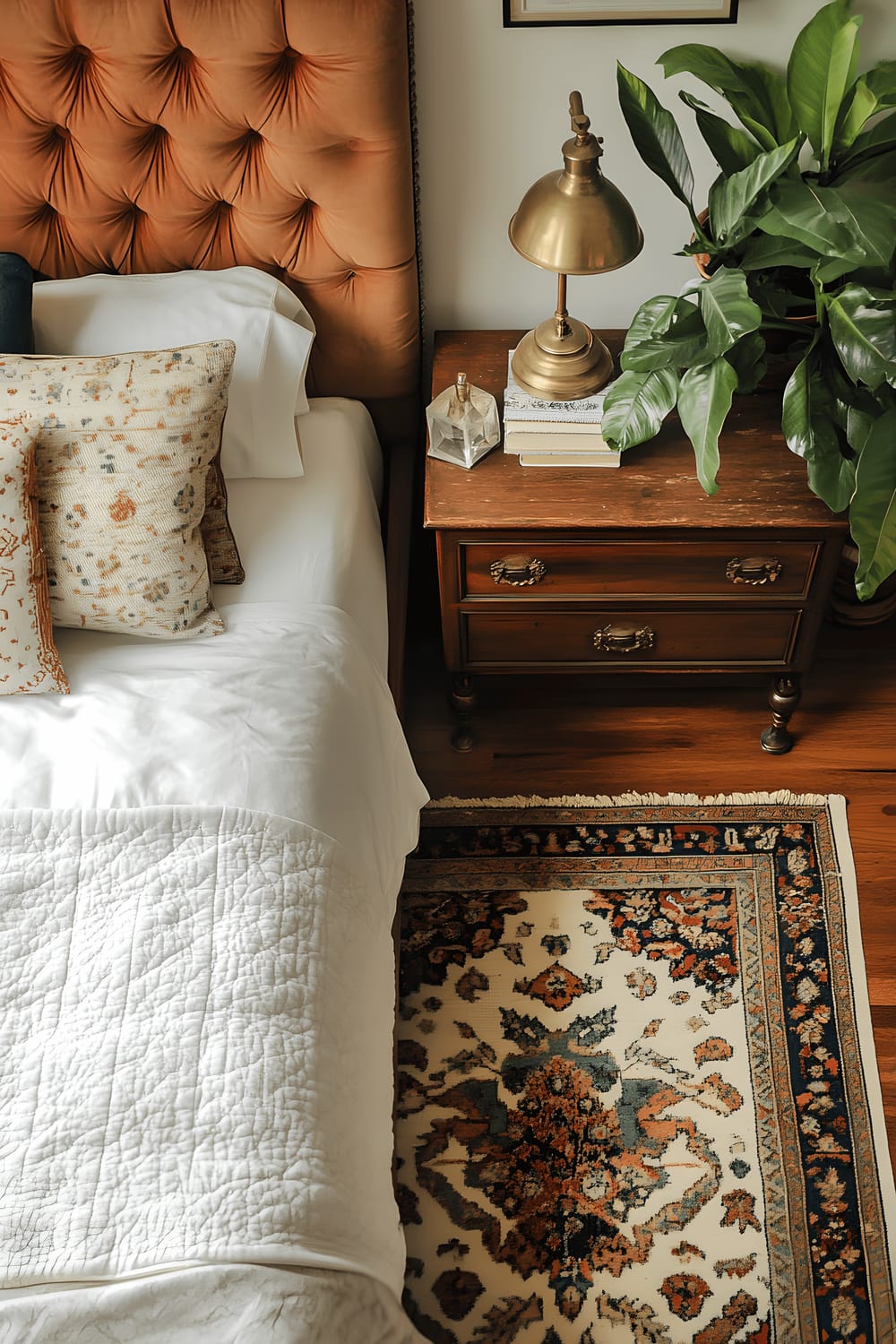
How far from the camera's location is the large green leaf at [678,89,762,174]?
1.39m

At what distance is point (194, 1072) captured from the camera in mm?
1074

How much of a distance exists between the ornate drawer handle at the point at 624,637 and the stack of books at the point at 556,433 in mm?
275

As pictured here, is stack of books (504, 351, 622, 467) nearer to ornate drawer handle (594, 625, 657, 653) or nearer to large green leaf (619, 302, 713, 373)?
large green leaf (619, 302, 713, 373)

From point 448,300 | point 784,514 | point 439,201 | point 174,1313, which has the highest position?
point 439,201

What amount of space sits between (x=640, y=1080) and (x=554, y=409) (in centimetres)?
96

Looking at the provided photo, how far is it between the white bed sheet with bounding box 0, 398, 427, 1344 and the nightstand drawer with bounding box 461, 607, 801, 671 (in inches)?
9.0

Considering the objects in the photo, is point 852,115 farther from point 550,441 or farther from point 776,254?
point 550,441

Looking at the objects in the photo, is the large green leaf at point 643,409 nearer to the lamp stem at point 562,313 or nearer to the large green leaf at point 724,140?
the lamp stem at point 562,313

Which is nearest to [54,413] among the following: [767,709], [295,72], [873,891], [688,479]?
[295,72]

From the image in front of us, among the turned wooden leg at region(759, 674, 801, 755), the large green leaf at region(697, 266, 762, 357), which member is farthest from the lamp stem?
the turned wooden leg at region(759, 674, 801, 755)

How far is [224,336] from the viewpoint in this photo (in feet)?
4.99

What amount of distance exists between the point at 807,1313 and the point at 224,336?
59.1 inches

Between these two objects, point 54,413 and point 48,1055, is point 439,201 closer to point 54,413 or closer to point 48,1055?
point 54,413

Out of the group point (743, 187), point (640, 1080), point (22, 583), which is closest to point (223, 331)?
point (22, 583)
